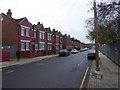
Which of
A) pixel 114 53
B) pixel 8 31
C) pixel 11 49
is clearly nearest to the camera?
pixel 114 53

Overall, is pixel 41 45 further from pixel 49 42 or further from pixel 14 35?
pixel 14 35

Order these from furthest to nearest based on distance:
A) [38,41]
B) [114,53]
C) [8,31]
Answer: [38,41]
[8,31]
[114,53]

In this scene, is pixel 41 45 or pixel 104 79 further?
pixel 41 45

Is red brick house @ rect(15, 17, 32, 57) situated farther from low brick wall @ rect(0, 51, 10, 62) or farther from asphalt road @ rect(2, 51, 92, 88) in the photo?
asphalt road @ rect(2, 51, 92, 88)

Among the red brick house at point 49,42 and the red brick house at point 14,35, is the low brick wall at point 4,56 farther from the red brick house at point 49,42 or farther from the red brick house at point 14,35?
the red brick house at point 49,42

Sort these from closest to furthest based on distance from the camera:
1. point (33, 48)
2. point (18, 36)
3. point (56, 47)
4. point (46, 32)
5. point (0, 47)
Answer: point (0, 47) → point (18, 36) → point (33, 48) → point (46, 32) → point (56, 47)

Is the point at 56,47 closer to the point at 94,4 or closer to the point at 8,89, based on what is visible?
the point at 94,4

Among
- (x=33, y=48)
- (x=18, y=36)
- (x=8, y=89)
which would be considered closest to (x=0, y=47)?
(x=18, y=36)

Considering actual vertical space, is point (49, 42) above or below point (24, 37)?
below

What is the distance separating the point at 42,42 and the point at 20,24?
15.8 m

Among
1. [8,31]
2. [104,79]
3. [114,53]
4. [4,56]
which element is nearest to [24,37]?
[8,31]

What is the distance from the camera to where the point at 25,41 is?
152ft

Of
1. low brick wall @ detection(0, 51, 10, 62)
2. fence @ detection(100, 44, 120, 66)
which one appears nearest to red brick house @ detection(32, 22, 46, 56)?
low brick wall @ detection(0, 51, 10, 62)

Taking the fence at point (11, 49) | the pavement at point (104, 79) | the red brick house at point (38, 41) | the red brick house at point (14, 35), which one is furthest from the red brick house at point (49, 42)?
the pavement at point (104, 79)
